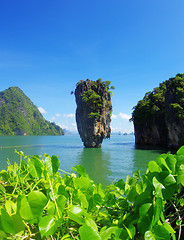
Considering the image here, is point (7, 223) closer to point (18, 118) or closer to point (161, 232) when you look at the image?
point (161, 232)

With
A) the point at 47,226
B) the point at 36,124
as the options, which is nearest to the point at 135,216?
the point at 47,226

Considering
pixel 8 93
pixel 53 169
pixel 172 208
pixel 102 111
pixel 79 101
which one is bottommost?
pixel 172 208

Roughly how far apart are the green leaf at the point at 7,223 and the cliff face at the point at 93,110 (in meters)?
28.4

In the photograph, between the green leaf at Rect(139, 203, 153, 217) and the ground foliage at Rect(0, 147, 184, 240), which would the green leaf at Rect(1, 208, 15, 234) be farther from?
the green leaf at Rect(139, 203, 153, 217)

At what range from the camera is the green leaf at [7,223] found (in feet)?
1.31

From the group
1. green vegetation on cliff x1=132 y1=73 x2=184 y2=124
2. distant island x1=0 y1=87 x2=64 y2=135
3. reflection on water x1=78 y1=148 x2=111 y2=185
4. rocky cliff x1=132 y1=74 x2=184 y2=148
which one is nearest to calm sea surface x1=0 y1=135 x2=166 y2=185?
reflection on water x1=78 y1=148 x2=111 y2=185

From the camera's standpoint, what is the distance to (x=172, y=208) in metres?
0.60

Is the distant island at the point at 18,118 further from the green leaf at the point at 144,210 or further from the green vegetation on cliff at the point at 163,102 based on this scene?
the green leaf at the point at 144,210

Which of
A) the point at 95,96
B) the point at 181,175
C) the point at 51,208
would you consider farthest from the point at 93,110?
the point at 51,208

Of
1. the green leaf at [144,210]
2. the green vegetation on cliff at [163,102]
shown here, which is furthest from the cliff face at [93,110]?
the green leaf at [144,210]

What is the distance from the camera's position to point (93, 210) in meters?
0.62

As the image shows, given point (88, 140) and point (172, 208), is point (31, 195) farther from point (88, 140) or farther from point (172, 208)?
point (88, 140)

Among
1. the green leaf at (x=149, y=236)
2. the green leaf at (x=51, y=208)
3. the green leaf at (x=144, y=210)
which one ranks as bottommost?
the green leaf at (x=149, y=236)

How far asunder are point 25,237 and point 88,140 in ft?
99.6
